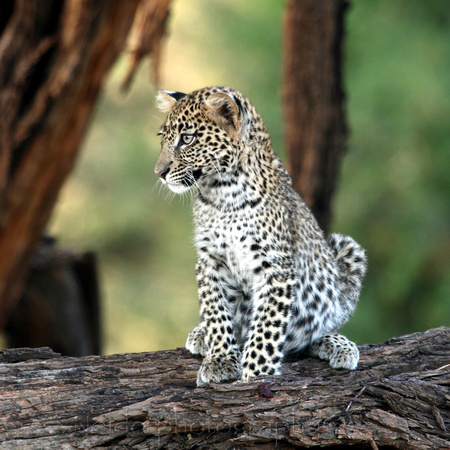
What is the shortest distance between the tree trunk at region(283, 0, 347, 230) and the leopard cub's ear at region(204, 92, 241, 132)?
199 inches

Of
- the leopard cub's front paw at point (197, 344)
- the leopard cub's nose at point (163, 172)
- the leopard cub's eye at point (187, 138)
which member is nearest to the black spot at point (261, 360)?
the leopard cub's front paw at point (197, 344)

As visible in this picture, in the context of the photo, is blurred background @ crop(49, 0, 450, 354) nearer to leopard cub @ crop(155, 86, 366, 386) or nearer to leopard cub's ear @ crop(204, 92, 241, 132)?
leopard cub @ crop(155, 86, 366, 386)

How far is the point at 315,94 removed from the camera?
1088 centimetres

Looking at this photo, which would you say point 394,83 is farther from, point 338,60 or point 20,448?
point 20,448

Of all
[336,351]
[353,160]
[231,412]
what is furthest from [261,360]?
[353,160]

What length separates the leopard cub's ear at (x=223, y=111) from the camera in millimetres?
5941

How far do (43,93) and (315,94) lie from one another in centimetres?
449

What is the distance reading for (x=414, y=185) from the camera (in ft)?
54.0

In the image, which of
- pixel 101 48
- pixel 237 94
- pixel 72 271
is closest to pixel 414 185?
pixel 72 271

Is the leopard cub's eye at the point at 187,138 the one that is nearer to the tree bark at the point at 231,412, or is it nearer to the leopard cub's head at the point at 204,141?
the leopard cub's head at the point at 204,141

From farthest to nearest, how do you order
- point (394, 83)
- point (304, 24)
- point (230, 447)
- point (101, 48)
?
point (394, 83) < point (304, 24) < point (101, 48) < point (230, 447)

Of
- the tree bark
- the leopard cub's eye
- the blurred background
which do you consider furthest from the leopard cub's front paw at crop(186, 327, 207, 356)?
the blurred background

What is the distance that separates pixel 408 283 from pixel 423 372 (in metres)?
11.1

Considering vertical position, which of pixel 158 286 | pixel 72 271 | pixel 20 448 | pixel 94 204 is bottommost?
pixel 20 448
